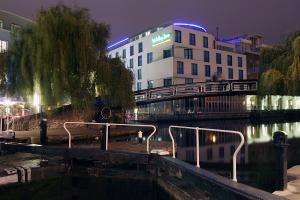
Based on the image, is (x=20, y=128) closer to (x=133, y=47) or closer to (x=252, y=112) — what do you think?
(x=252, y=112)

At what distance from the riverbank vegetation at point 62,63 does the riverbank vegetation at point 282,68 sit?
8731 millimetres

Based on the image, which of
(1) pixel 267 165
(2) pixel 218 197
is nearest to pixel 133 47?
(1) pixel 267 165

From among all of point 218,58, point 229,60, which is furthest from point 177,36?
point 229,60

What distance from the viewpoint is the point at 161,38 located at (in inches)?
2405

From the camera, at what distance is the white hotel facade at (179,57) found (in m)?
59.6

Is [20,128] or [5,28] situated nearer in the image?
[20,128]

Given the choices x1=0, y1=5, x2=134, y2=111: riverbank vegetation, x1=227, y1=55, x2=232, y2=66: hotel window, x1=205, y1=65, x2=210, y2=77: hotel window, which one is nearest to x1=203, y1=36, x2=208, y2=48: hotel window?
x1=205, y1=65, x2=210, y2=77: hotel window

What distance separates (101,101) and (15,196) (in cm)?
1467

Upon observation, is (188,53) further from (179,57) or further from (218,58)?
(218,58)

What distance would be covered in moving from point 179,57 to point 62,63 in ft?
133

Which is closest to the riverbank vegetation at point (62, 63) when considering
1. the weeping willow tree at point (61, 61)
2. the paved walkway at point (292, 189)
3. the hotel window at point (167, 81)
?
the weeping willow tree at point (61, 61)

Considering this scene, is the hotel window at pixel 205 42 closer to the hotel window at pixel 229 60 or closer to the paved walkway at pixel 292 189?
the hotel window at pixel 229 60

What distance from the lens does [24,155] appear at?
12.0 metres

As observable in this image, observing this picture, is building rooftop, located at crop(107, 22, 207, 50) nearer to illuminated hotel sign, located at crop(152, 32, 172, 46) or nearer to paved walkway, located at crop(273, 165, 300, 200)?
illuminated hotel sign, located at crop(152, 32, 172, 46)
